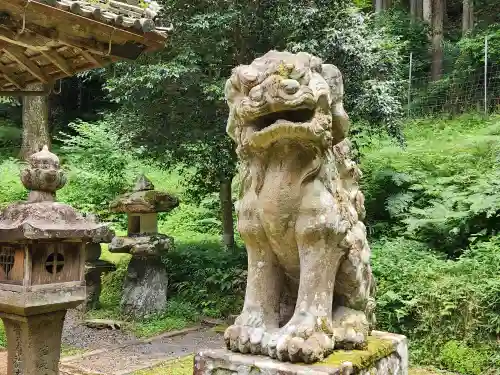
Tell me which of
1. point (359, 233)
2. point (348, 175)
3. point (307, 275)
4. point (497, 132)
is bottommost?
point (307, 275)

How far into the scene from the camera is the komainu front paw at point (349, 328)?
2871 millimetres

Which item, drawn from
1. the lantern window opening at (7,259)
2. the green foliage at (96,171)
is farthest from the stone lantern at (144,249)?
the green foliage at (96,171)

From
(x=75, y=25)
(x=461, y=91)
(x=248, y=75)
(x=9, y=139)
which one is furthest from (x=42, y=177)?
(x=9, y=139)

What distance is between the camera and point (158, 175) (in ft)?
54.6

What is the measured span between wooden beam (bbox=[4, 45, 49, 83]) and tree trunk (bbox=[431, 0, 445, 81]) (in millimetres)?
13440

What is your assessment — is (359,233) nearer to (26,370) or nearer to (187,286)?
(26,370)

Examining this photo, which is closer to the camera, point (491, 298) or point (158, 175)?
point (491, 298)

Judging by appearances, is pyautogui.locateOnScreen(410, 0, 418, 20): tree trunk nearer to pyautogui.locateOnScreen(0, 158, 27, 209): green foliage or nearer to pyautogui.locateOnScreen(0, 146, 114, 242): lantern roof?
pyautogui.locateOnScreen(0, 158, 27, 209): green foliage

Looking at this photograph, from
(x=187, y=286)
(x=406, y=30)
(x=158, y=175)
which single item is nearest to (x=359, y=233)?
(x=187, y=286)

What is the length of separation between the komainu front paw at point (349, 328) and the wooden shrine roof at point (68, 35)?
300cm

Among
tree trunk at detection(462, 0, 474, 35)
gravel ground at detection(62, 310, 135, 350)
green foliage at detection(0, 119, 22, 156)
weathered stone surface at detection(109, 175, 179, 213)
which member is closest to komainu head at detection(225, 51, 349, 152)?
gravel ground at detection(62, 310, 135, 350)

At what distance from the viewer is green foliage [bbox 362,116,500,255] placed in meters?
8.32

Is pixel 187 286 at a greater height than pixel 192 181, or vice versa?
pixel 192 181

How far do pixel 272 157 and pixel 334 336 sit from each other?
0.96m
